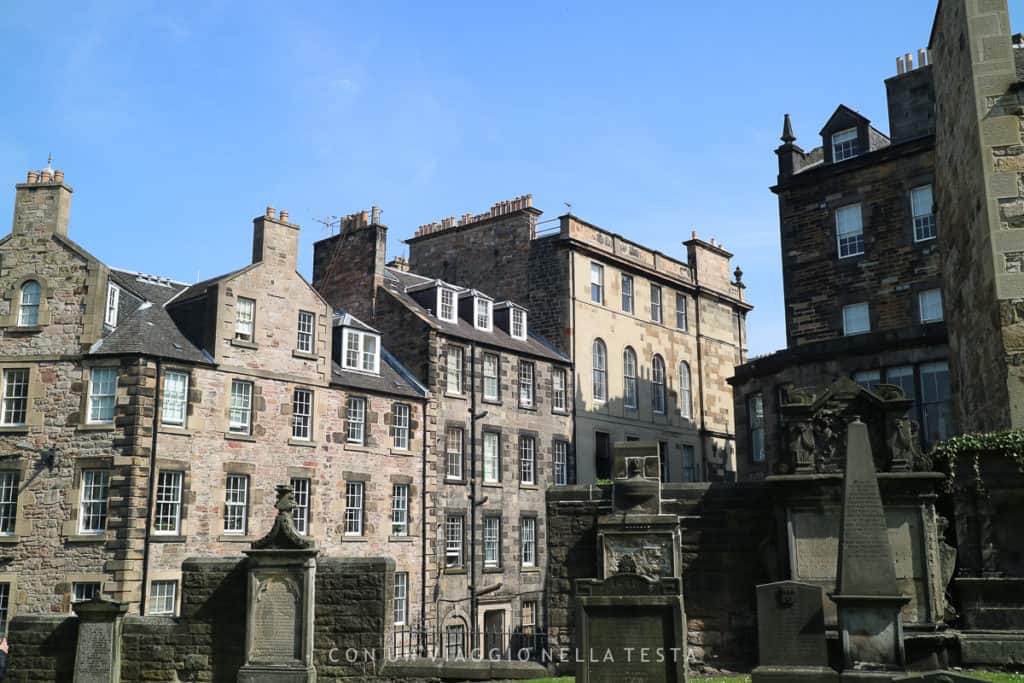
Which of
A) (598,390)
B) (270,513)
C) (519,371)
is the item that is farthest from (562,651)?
(598,390)

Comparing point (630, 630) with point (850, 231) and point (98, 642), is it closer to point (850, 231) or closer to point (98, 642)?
point (98, 642)

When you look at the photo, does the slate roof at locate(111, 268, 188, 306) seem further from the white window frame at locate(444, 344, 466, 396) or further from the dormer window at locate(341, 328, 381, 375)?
the white window frame at locate(444, 344, 466, 396)

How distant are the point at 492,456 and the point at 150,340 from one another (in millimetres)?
13778

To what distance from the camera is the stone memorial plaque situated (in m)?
13.9

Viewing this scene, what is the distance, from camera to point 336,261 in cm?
3850

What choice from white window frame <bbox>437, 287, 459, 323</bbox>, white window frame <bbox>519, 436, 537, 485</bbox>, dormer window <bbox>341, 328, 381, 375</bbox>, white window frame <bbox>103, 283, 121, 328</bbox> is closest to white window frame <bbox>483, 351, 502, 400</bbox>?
white window frame <bbox>437, 287, 459, 323</bbox>

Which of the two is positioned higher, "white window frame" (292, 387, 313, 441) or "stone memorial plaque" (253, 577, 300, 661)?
"white window frame" (292, 387, 313, 441)

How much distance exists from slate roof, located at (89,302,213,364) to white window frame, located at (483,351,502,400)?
448 inches

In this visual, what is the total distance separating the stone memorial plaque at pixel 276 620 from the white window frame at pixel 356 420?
59.2 feet

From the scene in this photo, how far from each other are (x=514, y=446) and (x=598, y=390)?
6149 millimetres

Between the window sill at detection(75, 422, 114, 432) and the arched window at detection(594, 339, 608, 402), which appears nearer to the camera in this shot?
the window sill at detection(75, 422, 114, 432)

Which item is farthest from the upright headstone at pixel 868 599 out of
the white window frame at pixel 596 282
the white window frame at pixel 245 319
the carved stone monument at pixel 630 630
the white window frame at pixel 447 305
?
the white window frame at pixel 596 282

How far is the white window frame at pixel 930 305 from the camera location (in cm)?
3047

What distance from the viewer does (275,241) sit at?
3158 centimetres
